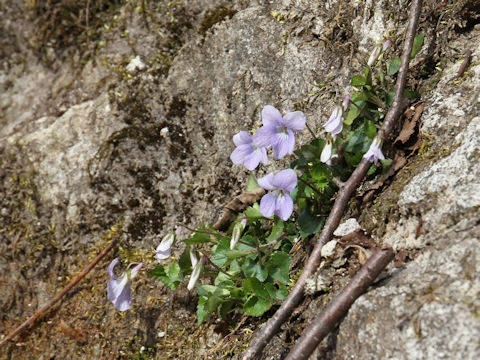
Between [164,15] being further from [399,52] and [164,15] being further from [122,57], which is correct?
[399,52]


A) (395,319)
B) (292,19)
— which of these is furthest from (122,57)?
(395,319)

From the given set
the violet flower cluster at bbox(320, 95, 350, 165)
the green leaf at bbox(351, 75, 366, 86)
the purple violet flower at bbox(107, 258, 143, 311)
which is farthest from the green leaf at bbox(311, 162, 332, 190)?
the purple violet flower at bbox(107, 258, 143, 311)

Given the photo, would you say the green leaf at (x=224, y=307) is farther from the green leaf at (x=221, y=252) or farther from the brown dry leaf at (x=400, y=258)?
the brown dry leaf at (x=400, y=258)

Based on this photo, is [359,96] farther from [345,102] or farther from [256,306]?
[256,306]

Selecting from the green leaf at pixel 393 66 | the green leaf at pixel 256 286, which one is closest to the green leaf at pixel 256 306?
the green leaf at pixel 256 286

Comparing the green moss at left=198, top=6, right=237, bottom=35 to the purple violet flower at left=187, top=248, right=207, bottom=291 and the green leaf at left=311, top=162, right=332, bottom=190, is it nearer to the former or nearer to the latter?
the green leaf at left=311, top=162, right=332, bottom=190
